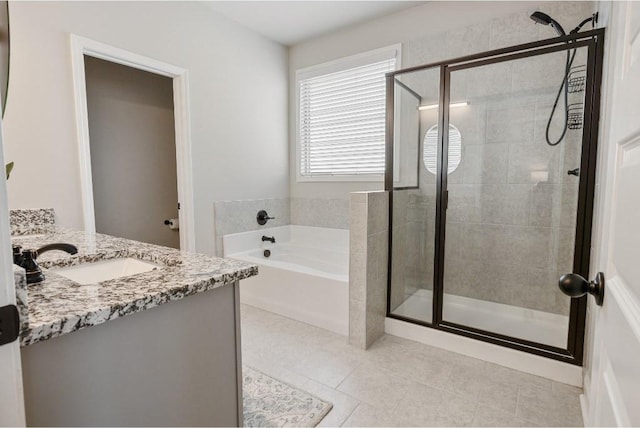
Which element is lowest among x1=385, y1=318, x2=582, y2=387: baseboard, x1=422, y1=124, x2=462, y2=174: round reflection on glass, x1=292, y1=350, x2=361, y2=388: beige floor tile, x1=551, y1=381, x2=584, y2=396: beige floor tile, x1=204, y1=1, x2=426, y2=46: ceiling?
x1=292, y1=350, x2=361, y2=388: beige floor tile

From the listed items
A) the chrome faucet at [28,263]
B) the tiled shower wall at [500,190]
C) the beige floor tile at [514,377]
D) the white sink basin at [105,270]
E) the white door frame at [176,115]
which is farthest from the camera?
the tiled shower wall at [500,190]

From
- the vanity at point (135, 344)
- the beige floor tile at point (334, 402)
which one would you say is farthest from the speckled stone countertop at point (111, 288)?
the beige floor tile at point (334, 402)

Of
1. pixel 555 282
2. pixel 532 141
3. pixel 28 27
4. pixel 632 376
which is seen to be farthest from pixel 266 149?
pixel 632 376

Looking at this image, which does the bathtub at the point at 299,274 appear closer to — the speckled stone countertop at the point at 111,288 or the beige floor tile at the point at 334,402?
the beige floor tile at the point at 334,402

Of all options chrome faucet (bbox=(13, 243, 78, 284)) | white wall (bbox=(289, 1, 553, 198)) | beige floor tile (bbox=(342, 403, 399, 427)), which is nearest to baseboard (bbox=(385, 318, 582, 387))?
beige floor tile (bbox=(342, 403, 399, 427))

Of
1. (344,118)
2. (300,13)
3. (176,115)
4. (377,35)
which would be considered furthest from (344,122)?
(176,115)

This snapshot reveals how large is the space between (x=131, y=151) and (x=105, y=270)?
91.2 inches

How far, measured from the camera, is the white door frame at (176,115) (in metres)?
2.16

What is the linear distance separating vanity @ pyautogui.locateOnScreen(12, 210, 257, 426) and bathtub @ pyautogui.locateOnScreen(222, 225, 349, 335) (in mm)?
1402

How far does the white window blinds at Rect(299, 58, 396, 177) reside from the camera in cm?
323

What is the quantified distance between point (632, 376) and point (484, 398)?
147cm

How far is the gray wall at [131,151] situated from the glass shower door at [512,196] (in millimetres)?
2850

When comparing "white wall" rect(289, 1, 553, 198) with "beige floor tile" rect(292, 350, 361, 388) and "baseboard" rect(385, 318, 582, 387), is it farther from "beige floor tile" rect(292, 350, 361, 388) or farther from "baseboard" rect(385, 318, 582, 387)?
"beige floor tile" rect(292, 350, 361, 388)

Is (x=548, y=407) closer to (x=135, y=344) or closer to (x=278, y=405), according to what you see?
(x=278, y=405)
